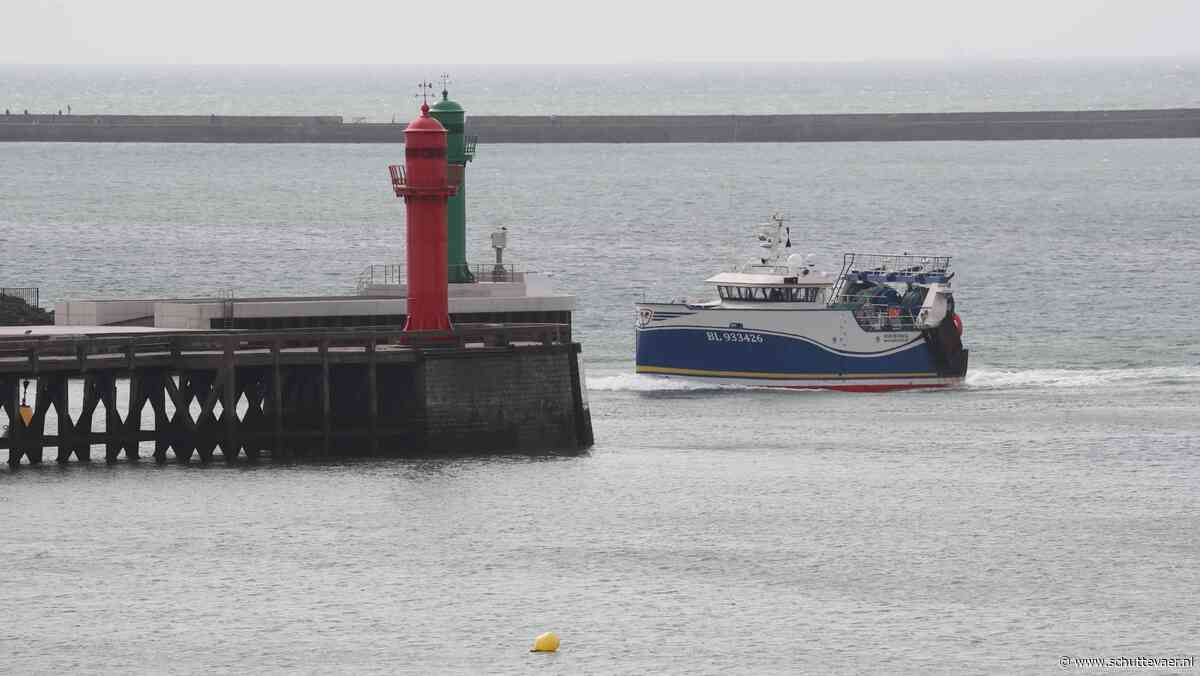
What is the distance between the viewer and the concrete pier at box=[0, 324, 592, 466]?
49.6 m

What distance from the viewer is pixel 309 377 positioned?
51812 millimetres

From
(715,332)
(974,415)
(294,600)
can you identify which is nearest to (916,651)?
(294,600)

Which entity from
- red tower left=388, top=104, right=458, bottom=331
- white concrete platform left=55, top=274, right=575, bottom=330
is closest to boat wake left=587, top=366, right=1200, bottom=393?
white concrete platform left=55, top=274, right=575, bottom=330

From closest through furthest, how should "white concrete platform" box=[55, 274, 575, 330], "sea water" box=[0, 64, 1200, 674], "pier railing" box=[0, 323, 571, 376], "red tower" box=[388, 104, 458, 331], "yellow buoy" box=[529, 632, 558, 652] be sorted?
"yellow buoy" box=[529, 632, 558, 652], "sea water" box=[0, 64, 1200, 674], "pier railing" box=[0, 323, 571, 376], "red tower" box=[388, 104, 458, 331], "white concrete platform" box=[55, 274, 575, 330]

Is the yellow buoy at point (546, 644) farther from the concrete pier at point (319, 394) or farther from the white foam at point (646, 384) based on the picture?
the white foam at point (646, 384)

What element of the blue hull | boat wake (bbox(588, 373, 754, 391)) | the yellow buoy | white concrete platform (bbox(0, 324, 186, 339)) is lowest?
boat wake (bbox(588, 373, 754, 391))

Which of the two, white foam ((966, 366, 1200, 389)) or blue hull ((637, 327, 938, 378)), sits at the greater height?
blue hull ((637, 327, 938, 378))

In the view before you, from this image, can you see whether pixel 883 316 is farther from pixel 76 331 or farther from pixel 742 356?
pixel 76 331

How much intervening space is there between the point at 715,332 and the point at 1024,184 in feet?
388

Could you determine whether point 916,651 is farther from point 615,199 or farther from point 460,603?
point 615,199

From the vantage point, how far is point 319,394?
5197 centimetres

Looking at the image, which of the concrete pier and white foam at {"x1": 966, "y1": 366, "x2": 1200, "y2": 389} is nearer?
the concrete pier

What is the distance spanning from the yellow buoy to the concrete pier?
14395mm

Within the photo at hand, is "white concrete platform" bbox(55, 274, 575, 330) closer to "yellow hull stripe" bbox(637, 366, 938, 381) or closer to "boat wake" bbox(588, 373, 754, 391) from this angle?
"boat wake" bbox(588, 373, 754, 391)
